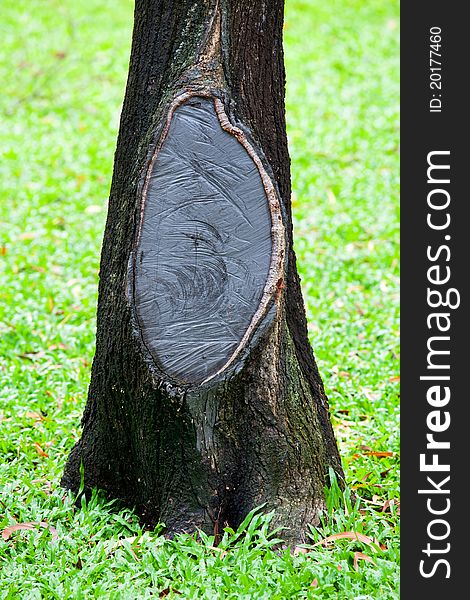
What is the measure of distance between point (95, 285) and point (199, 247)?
2.94m

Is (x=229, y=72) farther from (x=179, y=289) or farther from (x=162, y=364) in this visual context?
(x=162, y=364)

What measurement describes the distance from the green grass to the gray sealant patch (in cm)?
69

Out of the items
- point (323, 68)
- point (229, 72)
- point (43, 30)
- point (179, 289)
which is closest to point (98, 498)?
point (179, 289)

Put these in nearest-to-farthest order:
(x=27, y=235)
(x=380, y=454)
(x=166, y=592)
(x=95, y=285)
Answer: (x=166, y=592), (x=380, y=454), (x=95, y=285), (x=27, y=235)

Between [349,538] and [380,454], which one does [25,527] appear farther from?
[380,454]

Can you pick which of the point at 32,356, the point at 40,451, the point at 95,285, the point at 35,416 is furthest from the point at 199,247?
the point at 95,285

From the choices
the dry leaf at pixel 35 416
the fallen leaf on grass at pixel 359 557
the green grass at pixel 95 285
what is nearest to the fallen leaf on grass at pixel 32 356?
the green grass at pixel 95 285

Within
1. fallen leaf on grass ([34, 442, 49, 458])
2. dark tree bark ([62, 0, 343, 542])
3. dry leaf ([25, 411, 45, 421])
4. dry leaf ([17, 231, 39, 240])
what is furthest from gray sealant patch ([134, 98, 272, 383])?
dry leaf ([17, 231, 39, 240])

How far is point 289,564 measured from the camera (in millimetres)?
3045

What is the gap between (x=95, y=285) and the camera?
594 centimetres

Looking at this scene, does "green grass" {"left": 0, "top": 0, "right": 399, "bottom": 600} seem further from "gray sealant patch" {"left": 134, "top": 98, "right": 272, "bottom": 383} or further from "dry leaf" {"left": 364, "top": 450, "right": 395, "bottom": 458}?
"gray sealant patch" {"left": 134, "top": 98, "right": 272, "bottom": 383}

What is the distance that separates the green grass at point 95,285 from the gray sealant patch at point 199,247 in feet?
2.25

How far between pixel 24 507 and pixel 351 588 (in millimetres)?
1314

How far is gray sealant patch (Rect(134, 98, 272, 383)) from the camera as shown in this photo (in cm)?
308
